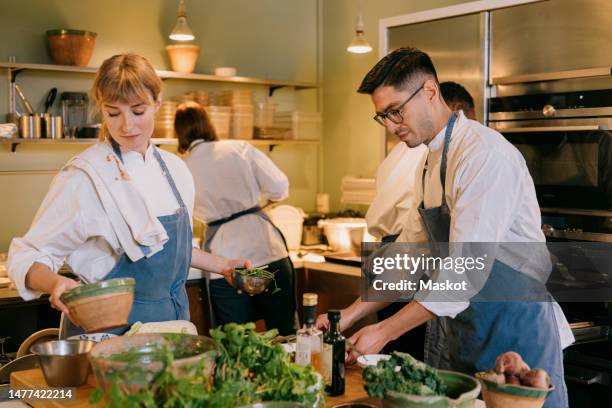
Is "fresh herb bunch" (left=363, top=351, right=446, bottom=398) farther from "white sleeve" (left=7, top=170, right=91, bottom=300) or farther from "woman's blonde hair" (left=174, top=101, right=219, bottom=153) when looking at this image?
"woman's blonde hair" (left=174, top=101, right=219, bottom=153)

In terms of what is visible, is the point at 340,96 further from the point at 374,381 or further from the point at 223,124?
the point at 374,381

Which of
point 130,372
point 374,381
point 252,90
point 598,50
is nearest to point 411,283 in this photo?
point 598,50

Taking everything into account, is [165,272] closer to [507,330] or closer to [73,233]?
[73,233]

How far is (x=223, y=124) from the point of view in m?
4.97

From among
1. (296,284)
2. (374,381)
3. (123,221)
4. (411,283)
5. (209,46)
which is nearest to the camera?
(374,381)

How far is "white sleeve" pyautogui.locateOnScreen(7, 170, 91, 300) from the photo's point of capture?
2.38m

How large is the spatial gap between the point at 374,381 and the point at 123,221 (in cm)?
114

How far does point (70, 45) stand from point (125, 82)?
2106 mm

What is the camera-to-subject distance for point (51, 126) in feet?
14.1

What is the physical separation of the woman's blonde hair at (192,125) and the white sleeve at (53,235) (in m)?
1.93

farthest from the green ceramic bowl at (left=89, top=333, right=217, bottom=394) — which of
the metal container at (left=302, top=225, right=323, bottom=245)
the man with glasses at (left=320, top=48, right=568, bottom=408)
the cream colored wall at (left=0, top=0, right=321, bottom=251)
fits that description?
the metal container at (left=302, top=225, right=323, bottom=245)

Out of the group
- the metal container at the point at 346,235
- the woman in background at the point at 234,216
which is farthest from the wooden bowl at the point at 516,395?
the metal container at the point at 346,235

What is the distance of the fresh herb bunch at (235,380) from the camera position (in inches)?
58.7

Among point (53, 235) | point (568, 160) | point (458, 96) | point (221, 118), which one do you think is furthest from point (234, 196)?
point (53, 235)
